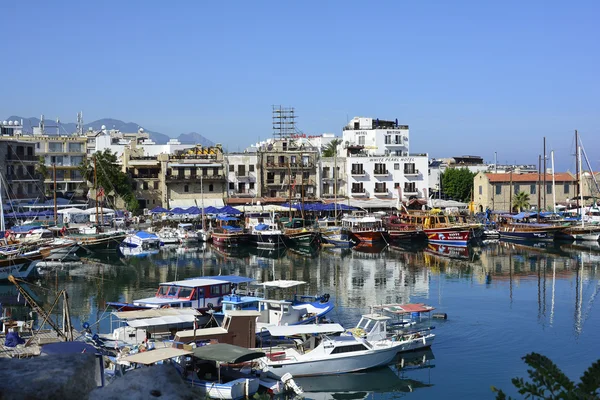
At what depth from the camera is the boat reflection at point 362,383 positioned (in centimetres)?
2331

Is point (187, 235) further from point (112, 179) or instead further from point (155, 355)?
point (155, 355)

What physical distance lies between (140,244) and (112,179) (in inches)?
838

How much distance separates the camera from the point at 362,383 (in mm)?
24297

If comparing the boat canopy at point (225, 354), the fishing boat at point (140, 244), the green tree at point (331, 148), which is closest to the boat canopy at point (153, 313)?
the boat canopy at point (225, 354)

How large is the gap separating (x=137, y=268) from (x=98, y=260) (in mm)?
6230

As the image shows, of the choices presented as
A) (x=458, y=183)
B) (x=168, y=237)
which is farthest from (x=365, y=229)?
(x=458, y=183)

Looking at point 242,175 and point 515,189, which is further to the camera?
point 515,189

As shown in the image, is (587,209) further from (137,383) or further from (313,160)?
(137,383)

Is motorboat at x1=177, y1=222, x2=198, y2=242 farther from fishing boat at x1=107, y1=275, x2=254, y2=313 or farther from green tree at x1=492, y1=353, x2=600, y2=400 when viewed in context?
green tree at x1=492, y1=353, x2=600, y2=400

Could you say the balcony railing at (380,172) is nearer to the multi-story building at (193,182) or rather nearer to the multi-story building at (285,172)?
the multi-story building at (285,172)

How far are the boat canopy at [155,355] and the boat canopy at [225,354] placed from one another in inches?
17.8

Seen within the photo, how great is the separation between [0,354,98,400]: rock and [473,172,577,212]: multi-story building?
85.4 metres

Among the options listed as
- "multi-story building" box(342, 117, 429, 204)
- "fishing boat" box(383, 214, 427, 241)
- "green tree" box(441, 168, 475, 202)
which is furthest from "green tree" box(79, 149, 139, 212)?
"green tree" box(441, 168, 475, 202)

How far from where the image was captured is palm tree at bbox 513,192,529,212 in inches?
3398
